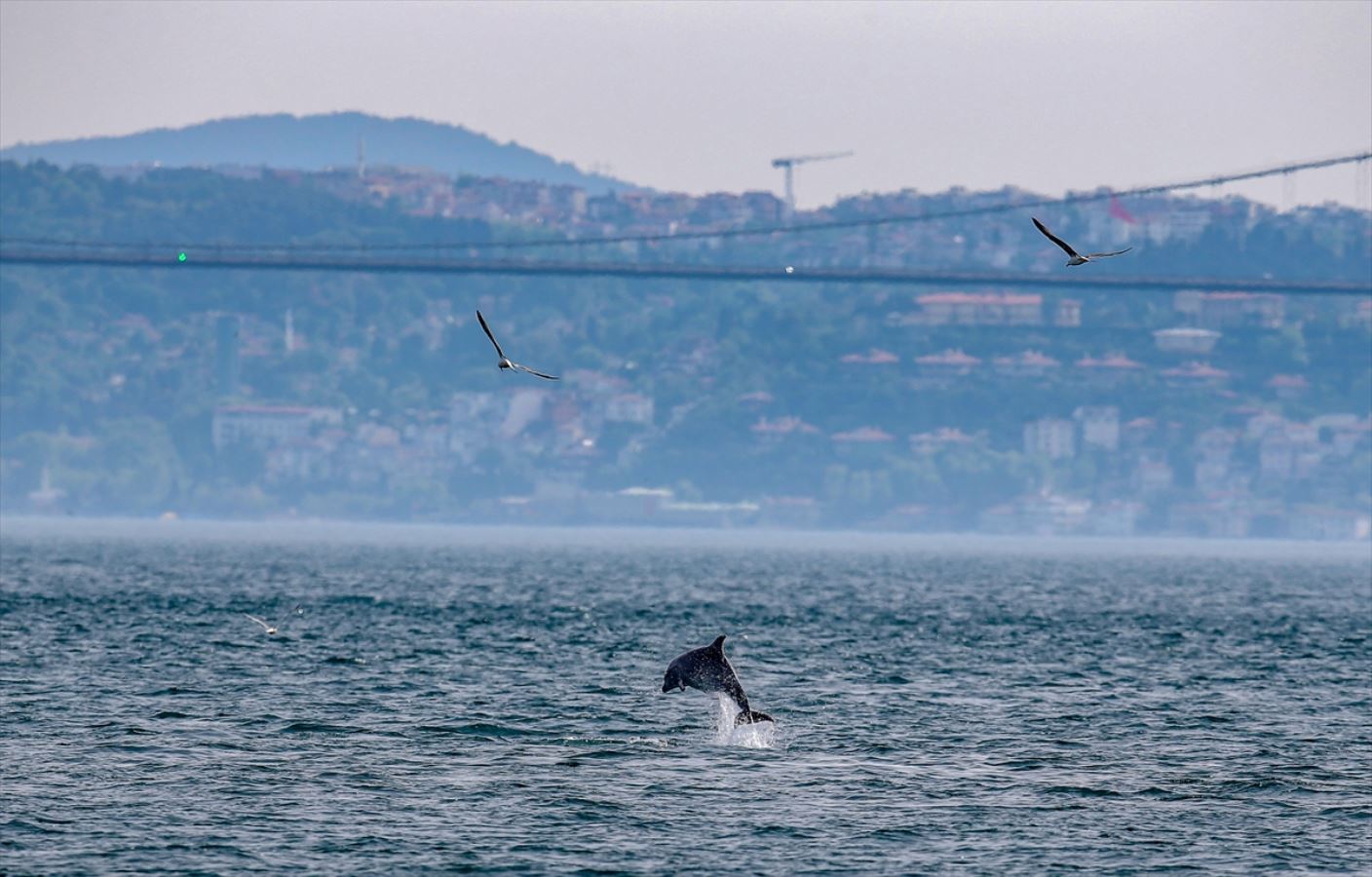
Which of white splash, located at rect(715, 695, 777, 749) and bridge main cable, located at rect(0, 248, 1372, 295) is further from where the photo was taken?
bridge main cable, located at rect(0, 248, 1372, 295)

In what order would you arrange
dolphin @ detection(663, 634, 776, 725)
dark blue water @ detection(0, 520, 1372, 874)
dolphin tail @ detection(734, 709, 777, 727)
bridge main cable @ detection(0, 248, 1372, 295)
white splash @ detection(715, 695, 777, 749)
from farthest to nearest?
bridge main cable @ detection(0, 248, 1372, 295), white splash @ detection(715, 695, 777, 749), dolphin tail @ detection(734, 709, 777, 727), dolphin @ detection(663, 634, 776, 725), dark blue water @ detection(0, 520, 1372, 874)

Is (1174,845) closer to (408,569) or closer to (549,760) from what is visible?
(549,760)

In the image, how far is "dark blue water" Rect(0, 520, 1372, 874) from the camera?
2991cm

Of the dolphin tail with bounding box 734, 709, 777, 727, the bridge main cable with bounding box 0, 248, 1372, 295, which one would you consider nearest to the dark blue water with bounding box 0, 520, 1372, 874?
the dolphin tail with bounding box 734, 709, 777, 727

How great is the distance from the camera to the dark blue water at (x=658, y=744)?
29.9 meters

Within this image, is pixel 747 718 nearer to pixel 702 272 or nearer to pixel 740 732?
pixel 740 732

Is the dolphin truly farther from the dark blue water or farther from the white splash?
the white splash

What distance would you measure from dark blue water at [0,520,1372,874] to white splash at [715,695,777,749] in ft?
0.40

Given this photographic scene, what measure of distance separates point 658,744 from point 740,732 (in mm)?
1449

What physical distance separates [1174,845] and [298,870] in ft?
35.7

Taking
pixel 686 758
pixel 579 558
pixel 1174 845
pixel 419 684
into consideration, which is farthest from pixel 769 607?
pixel 579 558

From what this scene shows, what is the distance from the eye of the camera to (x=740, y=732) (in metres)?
39.9

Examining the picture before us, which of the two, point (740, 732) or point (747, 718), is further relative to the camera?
point (740, 732)

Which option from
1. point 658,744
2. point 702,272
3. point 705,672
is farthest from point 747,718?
point 702,272
